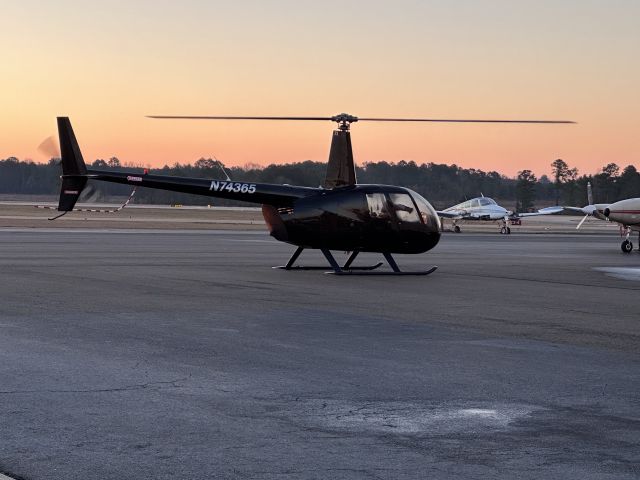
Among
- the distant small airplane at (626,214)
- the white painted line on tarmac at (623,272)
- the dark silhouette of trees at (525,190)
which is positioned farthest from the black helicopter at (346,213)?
the dark silhouette of trees at (525,190)

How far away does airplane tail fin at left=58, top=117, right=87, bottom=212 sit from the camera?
27438 mm

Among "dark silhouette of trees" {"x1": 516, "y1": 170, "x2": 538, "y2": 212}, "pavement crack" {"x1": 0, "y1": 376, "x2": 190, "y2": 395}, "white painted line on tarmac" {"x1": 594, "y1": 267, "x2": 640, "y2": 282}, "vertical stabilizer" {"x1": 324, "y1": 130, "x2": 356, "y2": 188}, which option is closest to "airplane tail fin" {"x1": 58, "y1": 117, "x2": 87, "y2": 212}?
"vertical stabilizer" {"x1": 324, "y1": 130, "x2": 356, "y2": 188}

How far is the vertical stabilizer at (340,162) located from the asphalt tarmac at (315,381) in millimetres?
4387

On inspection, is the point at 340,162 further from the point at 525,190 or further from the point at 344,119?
the point at 525,190

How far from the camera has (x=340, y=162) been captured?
25.8 meters

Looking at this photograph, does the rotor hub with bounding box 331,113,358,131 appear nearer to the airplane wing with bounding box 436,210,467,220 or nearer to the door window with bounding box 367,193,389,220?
the door window with bounding box 367,193,389,220

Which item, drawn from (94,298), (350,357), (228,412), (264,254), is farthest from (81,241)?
(228,412)

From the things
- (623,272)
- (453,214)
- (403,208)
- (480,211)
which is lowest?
(623,272)

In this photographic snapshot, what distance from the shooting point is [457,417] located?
8.70 meters

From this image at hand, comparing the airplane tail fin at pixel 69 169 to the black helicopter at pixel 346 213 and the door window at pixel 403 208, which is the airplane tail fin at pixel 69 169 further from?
the door window at pixel 403 208

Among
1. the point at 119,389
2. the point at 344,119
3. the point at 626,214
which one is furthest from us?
the point at 626,214

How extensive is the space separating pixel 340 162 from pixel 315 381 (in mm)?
15766

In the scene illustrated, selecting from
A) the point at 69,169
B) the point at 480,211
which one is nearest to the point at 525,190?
the point at 480,211

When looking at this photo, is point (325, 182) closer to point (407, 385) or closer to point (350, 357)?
point (350, 357)
